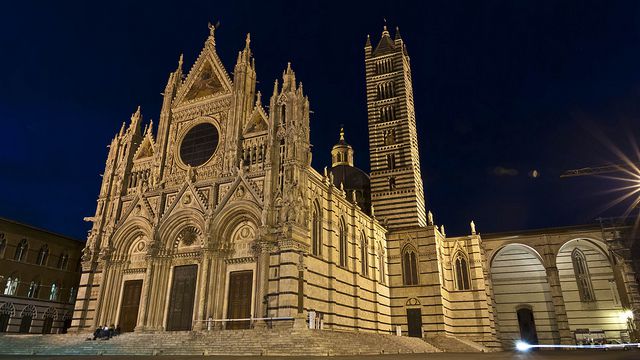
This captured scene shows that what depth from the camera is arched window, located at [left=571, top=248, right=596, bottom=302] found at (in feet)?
122

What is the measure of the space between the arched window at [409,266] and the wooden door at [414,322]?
2170mm

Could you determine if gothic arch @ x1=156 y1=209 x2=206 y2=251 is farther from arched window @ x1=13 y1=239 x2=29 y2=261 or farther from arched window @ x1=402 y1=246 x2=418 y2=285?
arched window @ x1=402 y1=246 x2=418 y2=285

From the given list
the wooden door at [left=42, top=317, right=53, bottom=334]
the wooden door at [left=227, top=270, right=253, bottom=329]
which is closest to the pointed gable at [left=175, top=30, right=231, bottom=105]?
the wooden door at [left=227, top=270, right=253, bottom=329]

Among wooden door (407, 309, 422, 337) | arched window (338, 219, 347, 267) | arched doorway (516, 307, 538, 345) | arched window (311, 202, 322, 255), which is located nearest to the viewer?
arched window (311, 202, 322, 255)

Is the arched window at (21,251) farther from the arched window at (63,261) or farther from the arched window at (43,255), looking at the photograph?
the arched window at (63,261)

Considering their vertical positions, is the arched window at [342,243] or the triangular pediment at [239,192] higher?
the triangular pediment at [239,192]

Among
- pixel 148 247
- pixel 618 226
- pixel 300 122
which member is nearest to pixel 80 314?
pixel 148 247

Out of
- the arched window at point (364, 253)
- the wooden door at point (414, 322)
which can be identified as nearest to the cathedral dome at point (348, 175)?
the arched window at point (364, 253)

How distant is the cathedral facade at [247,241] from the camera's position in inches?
911

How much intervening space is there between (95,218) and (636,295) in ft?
129

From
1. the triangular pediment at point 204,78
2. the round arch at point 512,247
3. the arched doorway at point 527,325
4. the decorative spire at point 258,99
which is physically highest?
the triangular pediment at point 204,78

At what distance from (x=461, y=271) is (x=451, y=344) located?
7.37 m

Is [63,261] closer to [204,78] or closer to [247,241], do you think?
[204,78]

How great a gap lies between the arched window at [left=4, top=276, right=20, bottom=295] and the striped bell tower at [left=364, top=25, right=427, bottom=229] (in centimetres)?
2788
